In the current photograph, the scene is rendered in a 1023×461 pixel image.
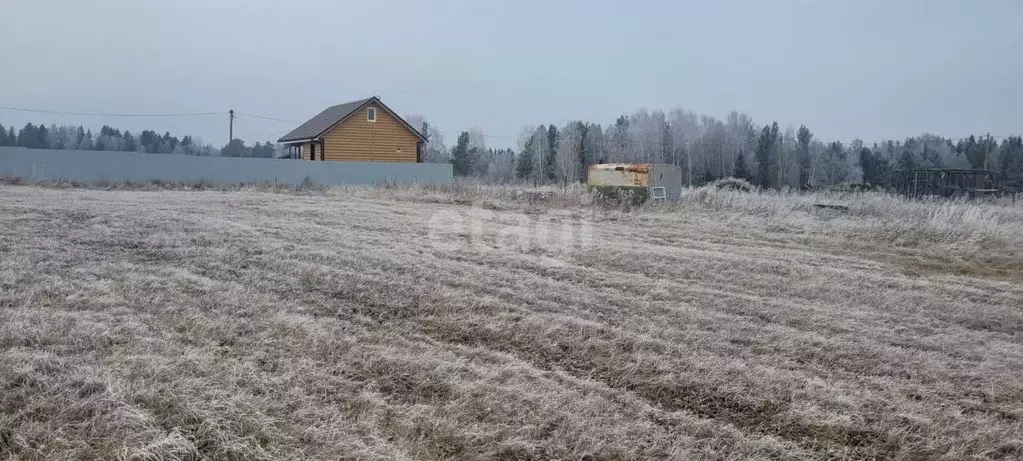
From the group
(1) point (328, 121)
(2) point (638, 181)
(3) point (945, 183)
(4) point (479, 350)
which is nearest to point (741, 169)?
(3) point (945, 183)

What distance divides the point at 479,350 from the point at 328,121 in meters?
22.9

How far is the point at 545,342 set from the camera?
3.92 m

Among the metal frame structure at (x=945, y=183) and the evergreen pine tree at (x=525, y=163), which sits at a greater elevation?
the evergreen pine tree at (x=525, y=163)

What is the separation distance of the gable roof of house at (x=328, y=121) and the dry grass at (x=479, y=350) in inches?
664

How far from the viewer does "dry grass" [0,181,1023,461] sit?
2570 mm

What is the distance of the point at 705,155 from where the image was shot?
47750mm

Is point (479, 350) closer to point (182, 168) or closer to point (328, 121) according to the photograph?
point (182, 168)

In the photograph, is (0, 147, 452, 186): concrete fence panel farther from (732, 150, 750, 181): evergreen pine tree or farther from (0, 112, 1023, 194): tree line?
(732, 150, 750, 181): evergreen pine tree

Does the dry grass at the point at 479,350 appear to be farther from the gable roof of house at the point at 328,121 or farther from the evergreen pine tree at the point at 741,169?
the evergreen pine tree at the point at 741,169

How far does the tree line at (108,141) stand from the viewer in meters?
47.1

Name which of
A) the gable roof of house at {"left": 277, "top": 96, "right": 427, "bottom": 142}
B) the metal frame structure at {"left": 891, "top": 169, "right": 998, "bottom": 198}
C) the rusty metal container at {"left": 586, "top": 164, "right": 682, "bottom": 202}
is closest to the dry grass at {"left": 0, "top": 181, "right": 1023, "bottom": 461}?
the rusty metal container at {"left": 586, "top": 164, "right": 682, "bottom": 202}

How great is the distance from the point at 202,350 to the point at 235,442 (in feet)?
3.65

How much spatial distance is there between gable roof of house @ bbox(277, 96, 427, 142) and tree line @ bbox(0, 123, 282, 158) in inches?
826

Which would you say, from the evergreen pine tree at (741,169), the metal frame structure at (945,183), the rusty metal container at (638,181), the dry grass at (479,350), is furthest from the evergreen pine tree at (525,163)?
the dry grass at (479,350)
